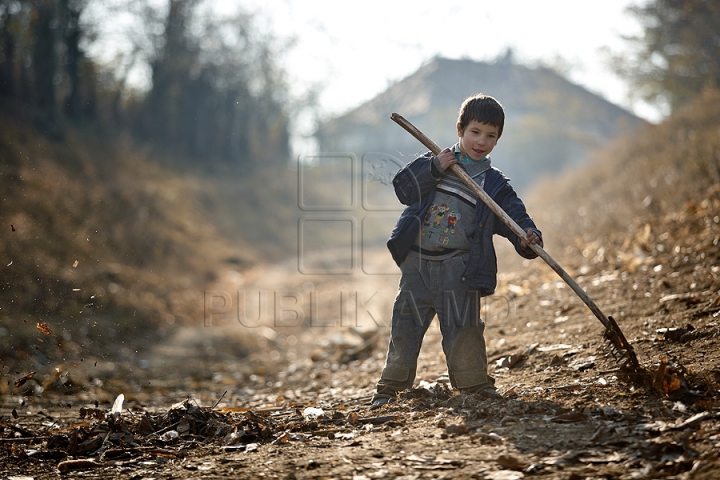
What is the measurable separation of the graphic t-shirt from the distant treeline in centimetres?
1590

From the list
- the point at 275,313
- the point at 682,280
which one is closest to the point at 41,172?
the point at 275,313

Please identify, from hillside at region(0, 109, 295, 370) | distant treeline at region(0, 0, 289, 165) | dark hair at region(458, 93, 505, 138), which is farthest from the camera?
distant treeline at region(0, 0, 289, 165)

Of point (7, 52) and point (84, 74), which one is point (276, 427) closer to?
point (7, 52)

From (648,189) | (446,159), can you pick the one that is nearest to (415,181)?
(446,159)

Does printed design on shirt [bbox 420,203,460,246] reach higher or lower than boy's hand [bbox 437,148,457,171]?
lower

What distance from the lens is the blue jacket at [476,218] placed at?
11.6 ft

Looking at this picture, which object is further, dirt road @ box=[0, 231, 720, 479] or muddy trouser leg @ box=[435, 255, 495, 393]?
muddy trouser leg @ box=[435, 255, 495, 393]

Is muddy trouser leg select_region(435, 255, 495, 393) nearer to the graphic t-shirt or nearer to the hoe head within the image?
the graphic t-shirt

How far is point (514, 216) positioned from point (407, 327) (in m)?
0.95

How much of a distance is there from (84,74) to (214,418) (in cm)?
2195

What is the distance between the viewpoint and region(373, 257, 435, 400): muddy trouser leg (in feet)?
12.3

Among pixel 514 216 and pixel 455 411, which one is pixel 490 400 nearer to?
pixel 455 411

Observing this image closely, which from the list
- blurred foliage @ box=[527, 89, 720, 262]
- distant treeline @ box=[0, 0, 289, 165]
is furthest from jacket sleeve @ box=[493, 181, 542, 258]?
distant treeline @ box=[0, 0, 289, 165]

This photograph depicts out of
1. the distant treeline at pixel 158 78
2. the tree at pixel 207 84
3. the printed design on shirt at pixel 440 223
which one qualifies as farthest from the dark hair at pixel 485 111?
the tree at pixel 207 84
